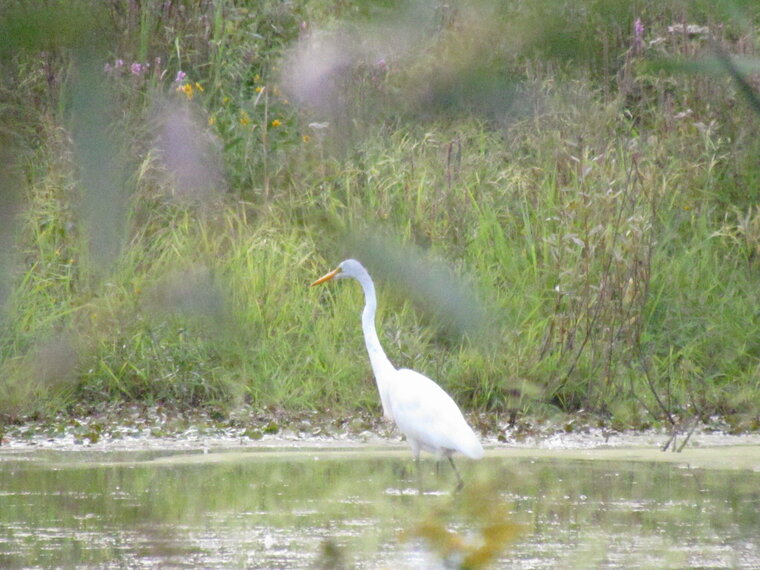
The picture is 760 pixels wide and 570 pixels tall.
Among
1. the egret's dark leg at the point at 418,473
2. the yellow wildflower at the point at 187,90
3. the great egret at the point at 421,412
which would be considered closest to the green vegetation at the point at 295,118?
the yellow wildflower at the point at 187,90

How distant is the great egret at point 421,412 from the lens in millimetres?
5312

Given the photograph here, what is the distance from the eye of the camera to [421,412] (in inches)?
216

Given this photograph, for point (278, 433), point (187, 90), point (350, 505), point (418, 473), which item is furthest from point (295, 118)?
point (278, 433)

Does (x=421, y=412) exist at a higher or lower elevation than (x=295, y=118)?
lower

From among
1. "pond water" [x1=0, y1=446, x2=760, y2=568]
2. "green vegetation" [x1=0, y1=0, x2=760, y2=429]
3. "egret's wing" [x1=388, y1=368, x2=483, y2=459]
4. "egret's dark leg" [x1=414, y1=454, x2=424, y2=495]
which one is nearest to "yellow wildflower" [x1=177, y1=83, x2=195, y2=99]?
"green vegetation" [x1=0, y1=0, x2=760, y2=429]

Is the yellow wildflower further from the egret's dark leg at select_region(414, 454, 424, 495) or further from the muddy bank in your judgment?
→ the muddy bank

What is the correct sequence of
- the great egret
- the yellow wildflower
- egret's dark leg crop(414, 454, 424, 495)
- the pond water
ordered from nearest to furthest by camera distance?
the yellow wildflower < the pond water < egret's dark leg crop(414, 454, 424, 495) < the great egret

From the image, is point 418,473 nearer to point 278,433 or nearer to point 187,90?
point 278,433

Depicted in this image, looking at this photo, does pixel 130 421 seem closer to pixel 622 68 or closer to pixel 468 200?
pixel 468 200

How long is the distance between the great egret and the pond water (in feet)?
0.54

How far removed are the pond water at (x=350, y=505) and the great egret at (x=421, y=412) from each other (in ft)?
0.54

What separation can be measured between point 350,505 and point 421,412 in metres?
0.92

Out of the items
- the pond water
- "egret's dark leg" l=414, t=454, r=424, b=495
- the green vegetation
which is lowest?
"egret's dark leg" l=414, t=454, r=424, b=495

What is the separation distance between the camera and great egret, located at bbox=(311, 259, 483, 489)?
17.4ft
